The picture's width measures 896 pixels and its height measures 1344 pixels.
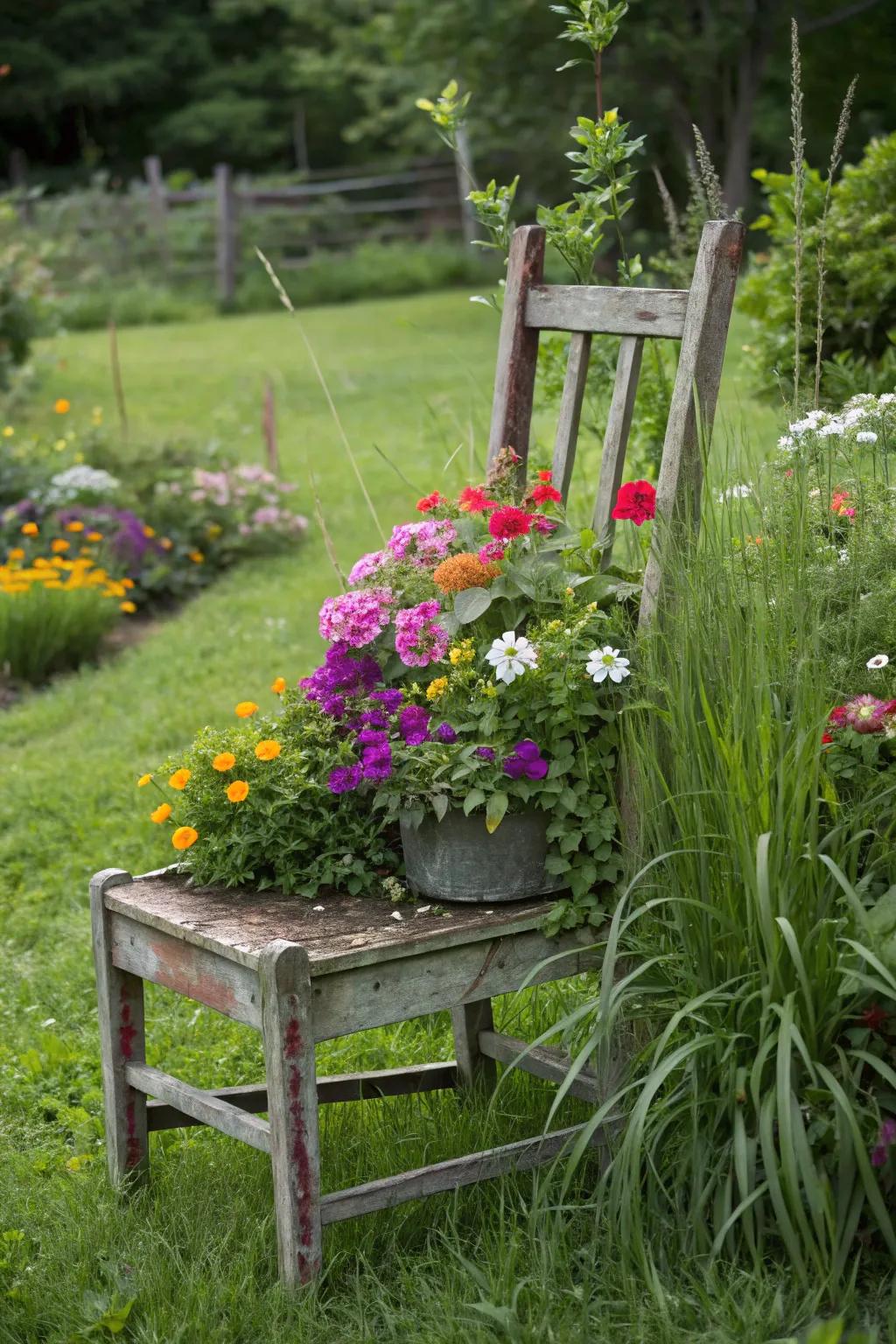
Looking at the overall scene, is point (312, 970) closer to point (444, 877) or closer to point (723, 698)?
point (444, 877)

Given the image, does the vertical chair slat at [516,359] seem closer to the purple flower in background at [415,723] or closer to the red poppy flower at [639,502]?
the red poppy flower at [639,502]

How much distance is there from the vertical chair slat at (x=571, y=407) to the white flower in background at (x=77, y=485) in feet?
16.9

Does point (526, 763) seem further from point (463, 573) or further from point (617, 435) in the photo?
point (617, 435)

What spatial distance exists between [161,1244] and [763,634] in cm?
139

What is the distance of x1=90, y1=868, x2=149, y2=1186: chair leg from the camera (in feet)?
8.46

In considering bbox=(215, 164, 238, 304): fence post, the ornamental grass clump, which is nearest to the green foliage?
the ornamental grass clump

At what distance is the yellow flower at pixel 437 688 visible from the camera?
95.4 inches

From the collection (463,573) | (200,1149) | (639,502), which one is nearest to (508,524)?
(463,573)

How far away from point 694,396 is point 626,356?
0.94ft

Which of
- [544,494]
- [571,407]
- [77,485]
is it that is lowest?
[77,485]

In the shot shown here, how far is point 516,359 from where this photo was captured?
9.58 feet

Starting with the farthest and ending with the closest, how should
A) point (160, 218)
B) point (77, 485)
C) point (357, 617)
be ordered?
point (160, 218) → point (77, 485) → point (357, 617)

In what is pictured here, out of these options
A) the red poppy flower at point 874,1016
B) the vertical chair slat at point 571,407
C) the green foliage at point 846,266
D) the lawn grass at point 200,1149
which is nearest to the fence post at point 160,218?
the lawn grass at point 200,1149

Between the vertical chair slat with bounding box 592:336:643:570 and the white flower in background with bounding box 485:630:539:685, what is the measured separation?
371 millimetres
